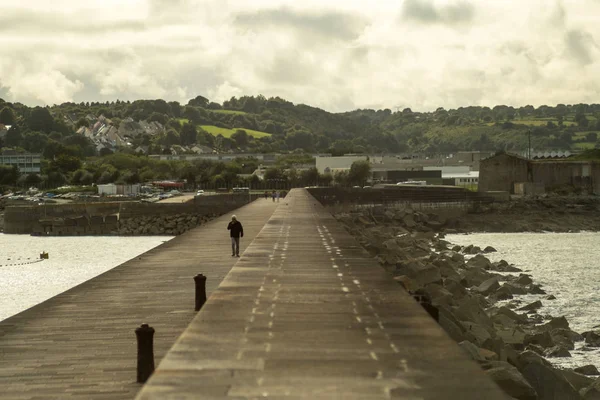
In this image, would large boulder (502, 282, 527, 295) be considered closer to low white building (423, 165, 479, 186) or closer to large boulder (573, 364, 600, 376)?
large boulder (573, 364, 600, 376)

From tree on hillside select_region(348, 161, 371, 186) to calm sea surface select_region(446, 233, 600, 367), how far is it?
165ft

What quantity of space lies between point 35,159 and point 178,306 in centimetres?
14047

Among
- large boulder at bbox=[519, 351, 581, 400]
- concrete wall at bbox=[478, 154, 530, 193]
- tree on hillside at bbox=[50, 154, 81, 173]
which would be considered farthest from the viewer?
tree on hillside at bbox=[50, 154, 81, 173]

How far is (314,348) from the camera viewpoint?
8797 mm

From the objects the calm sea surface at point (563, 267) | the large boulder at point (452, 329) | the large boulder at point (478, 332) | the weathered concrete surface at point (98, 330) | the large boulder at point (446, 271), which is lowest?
the calm sea surface at point (563, 267)

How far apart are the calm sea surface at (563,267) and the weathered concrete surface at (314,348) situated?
9.66m

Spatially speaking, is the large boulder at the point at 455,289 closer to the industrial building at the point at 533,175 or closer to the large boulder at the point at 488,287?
the large boulder at the point at 488,287

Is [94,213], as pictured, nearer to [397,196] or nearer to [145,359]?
[397,196]

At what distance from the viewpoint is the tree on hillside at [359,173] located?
11438cm

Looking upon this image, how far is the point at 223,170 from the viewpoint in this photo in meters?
129

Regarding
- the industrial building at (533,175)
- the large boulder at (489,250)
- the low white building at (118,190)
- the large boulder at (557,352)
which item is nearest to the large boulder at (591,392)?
the large boulder at (557,352)

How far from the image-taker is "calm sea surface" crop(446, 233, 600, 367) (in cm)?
2684

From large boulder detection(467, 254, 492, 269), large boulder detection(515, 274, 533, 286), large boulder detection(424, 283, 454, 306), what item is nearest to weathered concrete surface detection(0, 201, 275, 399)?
large boulder detection(424, 283, 454, 306)

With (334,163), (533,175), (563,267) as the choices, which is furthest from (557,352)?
(334,163)
